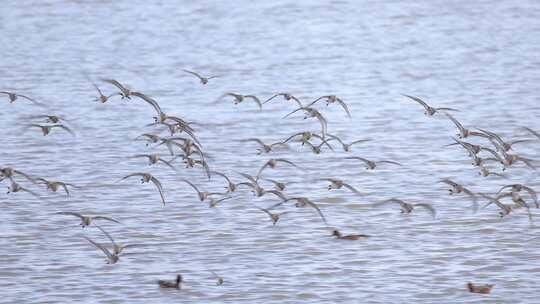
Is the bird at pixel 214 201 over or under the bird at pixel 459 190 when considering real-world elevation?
under

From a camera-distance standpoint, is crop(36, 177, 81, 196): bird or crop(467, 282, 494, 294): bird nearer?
crop(467, 282, 494, 294): bird

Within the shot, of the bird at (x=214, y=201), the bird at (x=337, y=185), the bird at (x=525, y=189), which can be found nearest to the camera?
the bird at (x=525, y=189)

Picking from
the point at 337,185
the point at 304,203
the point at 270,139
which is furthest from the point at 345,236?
the point at 270,139

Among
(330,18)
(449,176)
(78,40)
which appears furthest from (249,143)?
(330,18)

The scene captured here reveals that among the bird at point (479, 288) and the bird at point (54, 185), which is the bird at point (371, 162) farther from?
the bird at point (479, 288)

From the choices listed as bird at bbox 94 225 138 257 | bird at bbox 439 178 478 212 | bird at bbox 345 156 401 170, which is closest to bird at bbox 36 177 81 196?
bird at bbox 94 225 138 257

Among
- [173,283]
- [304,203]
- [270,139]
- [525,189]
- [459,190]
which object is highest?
[525,189]

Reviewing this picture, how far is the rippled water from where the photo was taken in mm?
21359

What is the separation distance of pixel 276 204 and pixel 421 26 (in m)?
24.4

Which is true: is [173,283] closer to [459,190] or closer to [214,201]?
[214,201]

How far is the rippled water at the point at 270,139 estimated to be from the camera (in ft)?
70.1

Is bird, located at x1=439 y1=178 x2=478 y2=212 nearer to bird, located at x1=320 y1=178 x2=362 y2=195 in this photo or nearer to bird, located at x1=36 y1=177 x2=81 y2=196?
bird, located at x1=320 y1=178 x2=362 y2=195

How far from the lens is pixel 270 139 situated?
102ft

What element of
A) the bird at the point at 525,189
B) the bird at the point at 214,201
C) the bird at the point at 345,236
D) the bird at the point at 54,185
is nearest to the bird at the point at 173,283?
the bird at the point at 345,236
